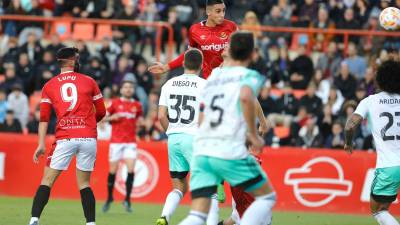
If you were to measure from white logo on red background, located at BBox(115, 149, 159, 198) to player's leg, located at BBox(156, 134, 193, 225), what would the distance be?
6.84 meters

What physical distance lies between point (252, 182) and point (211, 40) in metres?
3.96

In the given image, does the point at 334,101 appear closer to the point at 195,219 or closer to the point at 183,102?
the point at 183,102

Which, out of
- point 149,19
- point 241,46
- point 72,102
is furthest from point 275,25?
point 241,46

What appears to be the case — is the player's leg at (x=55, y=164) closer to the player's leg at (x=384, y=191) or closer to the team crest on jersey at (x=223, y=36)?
the team crest on jersey at (x=223, y=36)

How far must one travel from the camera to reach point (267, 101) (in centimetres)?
2238

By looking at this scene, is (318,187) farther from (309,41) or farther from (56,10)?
(56,10)

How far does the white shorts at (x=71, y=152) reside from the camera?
1267 centimetres

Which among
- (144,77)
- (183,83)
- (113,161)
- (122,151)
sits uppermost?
(183,83)

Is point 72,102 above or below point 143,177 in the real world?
above

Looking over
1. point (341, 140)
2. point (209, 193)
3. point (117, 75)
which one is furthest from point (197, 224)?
point (117, 75)

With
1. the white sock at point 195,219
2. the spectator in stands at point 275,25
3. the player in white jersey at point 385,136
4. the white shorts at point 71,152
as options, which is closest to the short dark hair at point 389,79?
the player in white jersey at point 385,136

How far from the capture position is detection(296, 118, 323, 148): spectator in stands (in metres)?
21.5

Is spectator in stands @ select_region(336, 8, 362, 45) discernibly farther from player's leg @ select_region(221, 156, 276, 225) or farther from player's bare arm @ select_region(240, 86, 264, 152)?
player's bare arm @ select_region(240, 86, 264, 152)

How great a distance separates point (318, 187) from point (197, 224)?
9.71 meters
